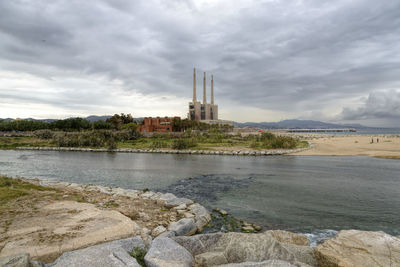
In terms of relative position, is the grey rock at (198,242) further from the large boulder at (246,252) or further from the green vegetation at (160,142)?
the green vegetation at (160,142)

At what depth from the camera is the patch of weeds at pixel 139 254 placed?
617 centimetres

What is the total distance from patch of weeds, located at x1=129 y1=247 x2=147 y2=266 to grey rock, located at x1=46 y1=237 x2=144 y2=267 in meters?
0.16

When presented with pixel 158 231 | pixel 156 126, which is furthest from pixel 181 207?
pixel 156 126

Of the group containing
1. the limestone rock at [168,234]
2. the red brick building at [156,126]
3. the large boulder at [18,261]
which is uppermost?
the red brick building at [156,126]

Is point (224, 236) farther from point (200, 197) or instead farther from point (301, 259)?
point (200, 197)

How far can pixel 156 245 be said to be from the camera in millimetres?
6508

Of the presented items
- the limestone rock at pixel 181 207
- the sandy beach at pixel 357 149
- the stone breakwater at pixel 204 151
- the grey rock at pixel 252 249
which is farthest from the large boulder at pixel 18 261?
the sandy beach at pixel 357 149

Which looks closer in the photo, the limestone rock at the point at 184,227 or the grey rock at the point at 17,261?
the grey rock at the point at 17,261

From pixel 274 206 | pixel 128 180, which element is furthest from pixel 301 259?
pixel 128 180

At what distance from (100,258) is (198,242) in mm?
2881

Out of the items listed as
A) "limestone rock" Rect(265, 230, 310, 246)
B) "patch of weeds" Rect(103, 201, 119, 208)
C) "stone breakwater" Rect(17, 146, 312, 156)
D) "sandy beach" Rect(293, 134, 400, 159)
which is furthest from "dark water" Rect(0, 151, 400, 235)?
"sandy beach" Rect(293, 134, 400, 159)

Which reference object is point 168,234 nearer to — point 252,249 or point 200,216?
point 200,216

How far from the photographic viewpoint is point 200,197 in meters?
16.2

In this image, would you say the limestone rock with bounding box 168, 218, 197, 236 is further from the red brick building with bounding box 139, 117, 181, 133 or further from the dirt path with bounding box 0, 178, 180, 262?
the red brick building with bounding box 139, 117, 181, 133
